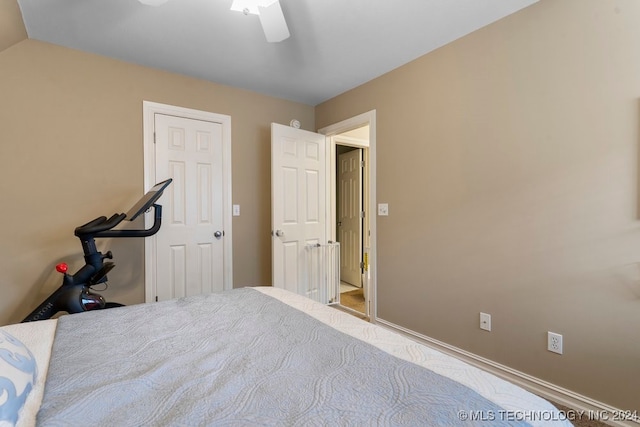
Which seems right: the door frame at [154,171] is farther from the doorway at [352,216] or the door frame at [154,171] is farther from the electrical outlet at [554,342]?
the electrical outlet at [554,342]

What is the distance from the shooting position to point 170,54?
7.89 ft

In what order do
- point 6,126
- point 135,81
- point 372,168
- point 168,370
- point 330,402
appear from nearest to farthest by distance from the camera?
1. point 330,402
2. point 168,370
3. point 6,126
4. point 135,81
5. point 372,168

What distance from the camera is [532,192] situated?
185 cm

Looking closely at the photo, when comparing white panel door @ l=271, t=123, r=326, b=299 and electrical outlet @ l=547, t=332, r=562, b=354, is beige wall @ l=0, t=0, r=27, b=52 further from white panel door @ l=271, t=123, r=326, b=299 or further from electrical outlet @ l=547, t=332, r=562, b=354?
electrical outlet @ l=547, t=332, r=562, b=354

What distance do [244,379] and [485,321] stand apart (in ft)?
6.13

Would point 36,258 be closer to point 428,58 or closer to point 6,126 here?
point 6,126

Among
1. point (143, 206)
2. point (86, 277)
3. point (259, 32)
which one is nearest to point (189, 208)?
point (143, 206)

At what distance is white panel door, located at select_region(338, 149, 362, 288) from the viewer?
4.36 meters

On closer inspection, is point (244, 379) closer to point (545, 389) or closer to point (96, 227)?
point (96, 227)

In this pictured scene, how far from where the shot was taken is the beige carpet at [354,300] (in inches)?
141

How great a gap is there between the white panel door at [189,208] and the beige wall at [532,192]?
1.75 metres

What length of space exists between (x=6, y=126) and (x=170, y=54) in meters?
1.24

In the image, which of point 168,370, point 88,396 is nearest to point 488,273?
point 168,370

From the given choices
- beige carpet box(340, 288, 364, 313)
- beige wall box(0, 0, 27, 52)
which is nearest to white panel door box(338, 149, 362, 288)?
beige carpet box(340, 288, 364, 313)
